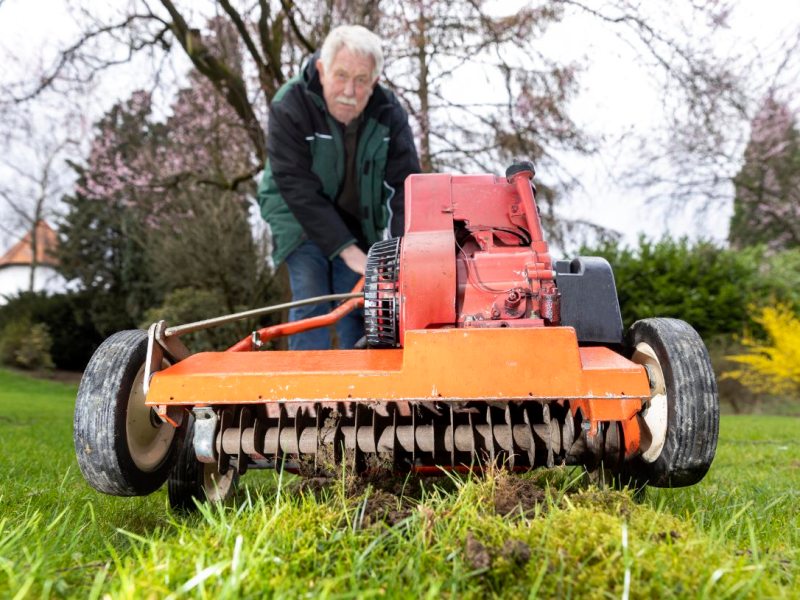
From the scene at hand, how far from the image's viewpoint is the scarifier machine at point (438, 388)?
1942 millimetres

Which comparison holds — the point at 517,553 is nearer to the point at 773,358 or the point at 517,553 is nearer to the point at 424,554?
the point at 424,554

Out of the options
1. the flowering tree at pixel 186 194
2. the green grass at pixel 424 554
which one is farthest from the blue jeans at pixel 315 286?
the flowering tree at pixel 186 194

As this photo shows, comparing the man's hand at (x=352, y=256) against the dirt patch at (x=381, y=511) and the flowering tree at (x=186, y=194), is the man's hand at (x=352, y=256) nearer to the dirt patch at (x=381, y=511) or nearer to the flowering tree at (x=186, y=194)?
the dirt patch at (x=381, y=511)

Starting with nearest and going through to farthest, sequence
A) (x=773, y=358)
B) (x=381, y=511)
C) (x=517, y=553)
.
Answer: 1. (x=517, y=553)
2. (x=381, y=511)
3. (x=773, y=358)

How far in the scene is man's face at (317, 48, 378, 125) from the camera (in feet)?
11.2

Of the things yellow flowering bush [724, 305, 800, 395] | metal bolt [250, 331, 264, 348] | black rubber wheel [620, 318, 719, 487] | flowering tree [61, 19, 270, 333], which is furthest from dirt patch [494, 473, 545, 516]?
yellow flowering bush [724, 305, 800, 395]

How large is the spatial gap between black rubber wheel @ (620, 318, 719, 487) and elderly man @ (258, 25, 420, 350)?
1.71 m

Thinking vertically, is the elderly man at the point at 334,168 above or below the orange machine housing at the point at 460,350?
above

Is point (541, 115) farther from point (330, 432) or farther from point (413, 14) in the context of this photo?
point (330, 432)

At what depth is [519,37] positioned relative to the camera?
27.8 ft

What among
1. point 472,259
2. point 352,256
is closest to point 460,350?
point 472,259

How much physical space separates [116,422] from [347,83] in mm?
2148

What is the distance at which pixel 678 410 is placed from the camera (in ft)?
6.73

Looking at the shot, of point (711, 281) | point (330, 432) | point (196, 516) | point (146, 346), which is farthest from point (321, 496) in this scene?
point (711, 281)
